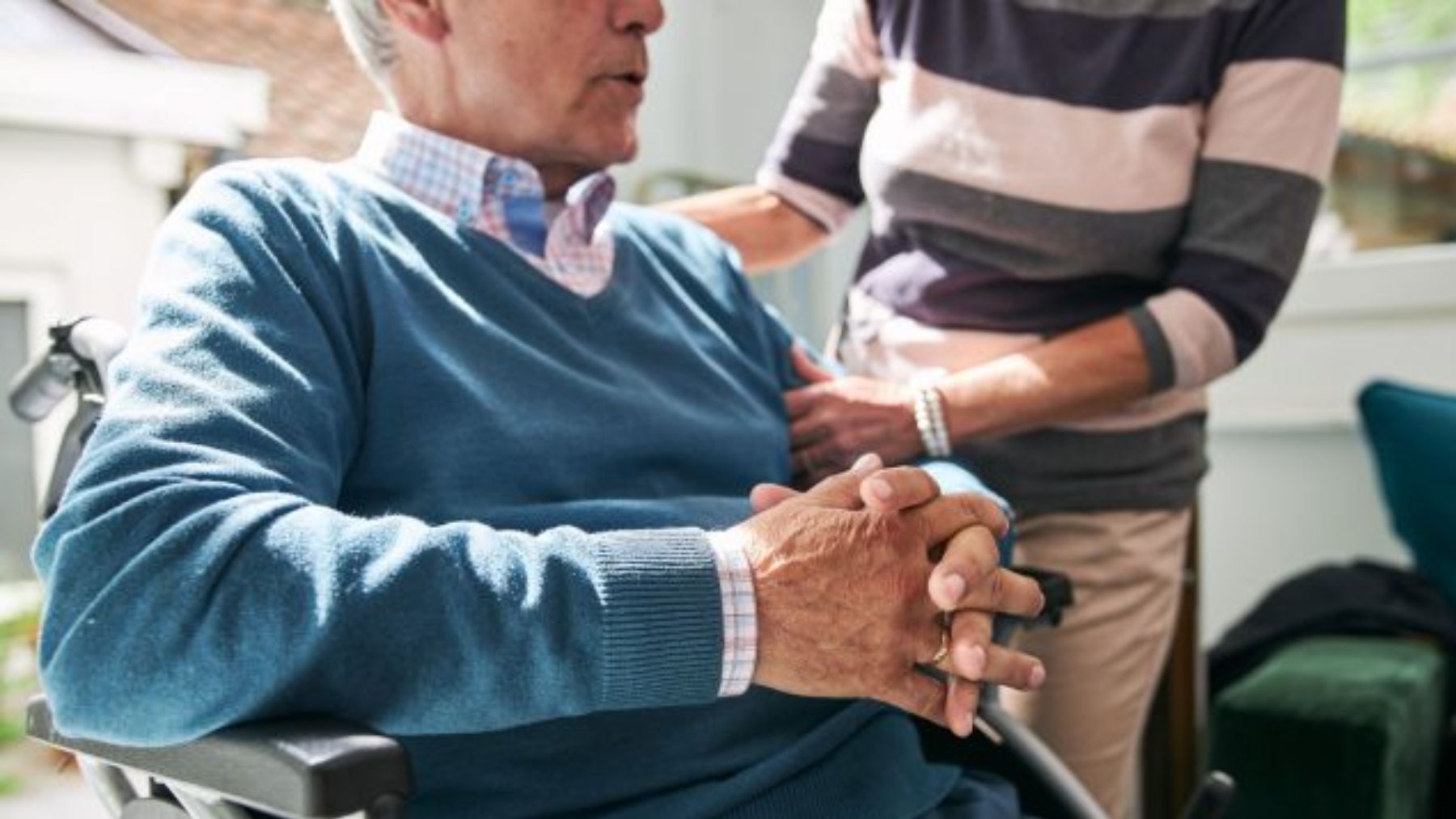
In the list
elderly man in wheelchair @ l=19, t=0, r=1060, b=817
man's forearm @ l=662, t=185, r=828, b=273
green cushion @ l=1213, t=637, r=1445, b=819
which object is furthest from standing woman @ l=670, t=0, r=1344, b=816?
green cushion @ l=1213, t=637, r=1445, b=819

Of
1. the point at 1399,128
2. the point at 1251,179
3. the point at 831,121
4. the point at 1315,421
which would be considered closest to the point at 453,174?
the point at 831,121

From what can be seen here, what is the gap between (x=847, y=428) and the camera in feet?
4.55

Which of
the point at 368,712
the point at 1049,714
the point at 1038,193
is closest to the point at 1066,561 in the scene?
the point at 1049,714

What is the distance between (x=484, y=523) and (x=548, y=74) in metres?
0.42

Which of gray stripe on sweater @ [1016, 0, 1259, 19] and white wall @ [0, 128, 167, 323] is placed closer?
white wall @ [0, 128, 167, 323]

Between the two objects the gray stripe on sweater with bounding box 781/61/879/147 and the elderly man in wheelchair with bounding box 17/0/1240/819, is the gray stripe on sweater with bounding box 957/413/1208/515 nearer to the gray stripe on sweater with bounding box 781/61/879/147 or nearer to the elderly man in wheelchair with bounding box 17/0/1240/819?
the elderly man in wheelchair with bounding box 17/0/1240/819

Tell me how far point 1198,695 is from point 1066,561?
1.06 metres

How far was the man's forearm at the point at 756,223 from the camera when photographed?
1.63 meters

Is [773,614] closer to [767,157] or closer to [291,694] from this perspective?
[291,694]

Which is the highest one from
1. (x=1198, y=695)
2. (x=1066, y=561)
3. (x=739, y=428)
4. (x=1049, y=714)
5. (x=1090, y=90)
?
(x=1090, y=90)

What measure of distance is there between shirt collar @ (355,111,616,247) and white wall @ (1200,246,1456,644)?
2.14 m

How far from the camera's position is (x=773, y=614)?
904 mm

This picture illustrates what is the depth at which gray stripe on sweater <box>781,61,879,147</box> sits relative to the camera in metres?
1.62

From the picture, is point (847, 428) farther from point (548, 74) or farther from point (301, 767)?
point (301, 767)
